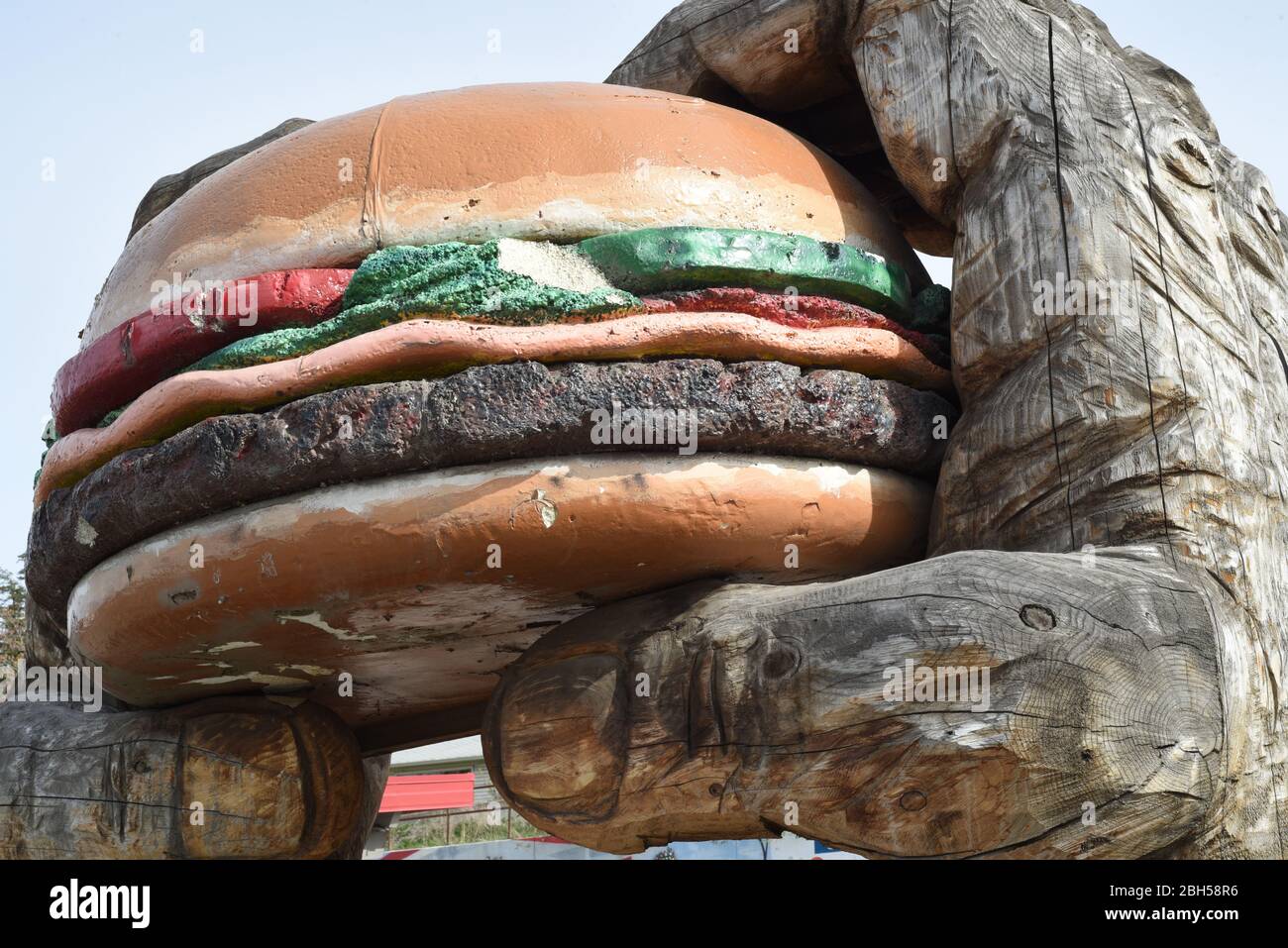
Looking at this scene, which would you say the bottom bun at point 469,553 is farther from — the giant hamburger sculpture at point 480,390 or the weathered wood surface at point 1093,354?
the weathered wood surface at point 1093,354

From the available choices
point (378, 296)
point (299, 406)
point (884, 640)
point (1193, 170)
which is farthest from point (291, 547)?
point (1193, 170)

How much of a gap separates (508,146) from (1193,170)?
3.87ft

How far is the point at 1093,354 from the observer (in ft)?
7.09

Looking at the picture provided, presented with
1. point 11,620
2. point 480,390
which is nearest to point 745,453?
point 480,390

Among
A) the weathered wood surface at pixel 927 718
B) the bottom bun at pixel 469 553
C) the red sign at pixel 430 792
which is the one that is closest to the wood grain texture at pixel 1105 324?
the weathered wood surface at pixel 927 718

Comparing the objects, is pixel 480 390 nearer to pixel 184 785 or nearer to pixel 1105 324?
pixel 1105 324

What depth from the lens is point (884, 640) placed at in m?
1.91

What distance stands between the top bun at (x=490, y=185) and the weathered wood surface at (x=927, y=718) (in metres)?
0.68

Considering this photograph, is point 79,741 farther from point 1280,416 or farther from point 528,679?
point 1280,416

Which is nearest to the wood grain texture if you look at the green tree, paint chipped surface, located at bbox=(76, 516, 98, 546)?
paint chipped surface, located at bbox=(76, 516, 98, 546)

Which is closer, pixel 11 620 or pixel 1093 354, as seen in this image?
pixel 1093 354

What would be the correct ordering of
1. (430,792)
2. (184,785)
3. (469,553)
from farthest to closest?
(430,792), (184,785), (469,553)

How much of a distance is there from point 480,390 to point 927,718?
81 cm

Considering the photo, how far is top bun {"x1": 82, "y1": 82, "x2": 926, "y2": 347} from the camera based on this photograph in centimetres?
225
